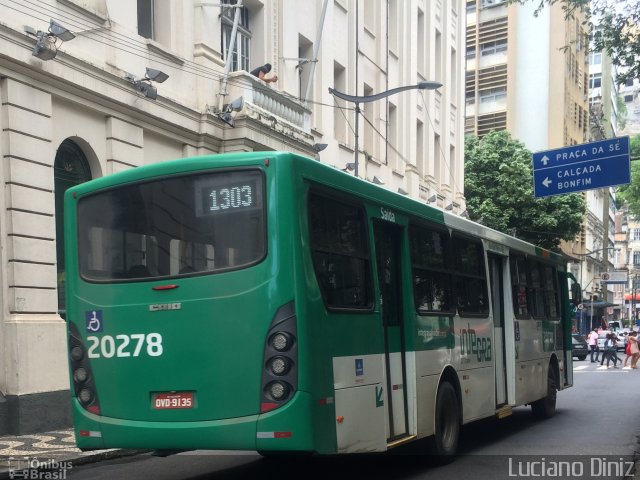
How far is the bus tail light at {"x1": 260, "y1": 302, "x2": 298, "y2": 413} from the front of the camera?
632 cm

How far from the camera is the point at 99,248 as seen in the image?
7.29 metres

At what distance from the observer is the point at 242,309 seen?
6.50 meters

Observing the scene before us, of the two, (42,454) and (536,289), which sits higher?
(536,289)

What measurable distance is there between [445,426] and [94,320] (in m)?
4.28

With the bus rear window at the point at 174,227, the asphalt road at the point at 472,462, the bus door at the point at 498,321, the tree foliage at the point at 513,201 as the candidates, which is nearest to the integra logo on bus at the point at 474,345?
the bus door at the point at 498,321

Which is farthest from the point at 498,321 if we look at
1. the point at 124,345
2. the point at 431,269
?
the point at 124,345

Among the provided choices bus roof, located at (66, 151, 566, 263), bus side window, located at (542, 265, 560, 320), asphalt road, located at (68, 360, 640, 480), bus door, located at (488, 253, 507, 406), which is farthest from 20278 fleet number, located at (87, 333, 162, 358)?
bus side window, located at (542, 265, 560, 320)

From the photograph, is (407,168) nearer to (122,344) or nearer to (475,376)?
(475,376)

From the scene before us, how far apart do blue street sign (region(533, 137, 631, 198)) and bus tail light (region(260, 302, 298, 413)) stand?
45.7ft

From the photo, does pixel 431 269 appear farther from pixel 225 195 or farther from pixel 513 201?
pixel 513 201

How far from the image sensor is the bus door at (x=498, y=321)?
36.9 feet

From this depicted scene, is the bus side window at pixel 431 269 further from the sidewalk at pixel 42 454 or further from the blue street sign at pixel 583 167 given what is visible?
the blue street sign at pixel 583 167

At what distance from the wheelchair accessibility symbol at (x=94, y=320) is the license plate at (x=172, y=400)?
0.85m

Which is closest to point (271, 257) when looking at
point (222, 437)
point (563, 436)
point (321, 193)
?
point (321, 193)
